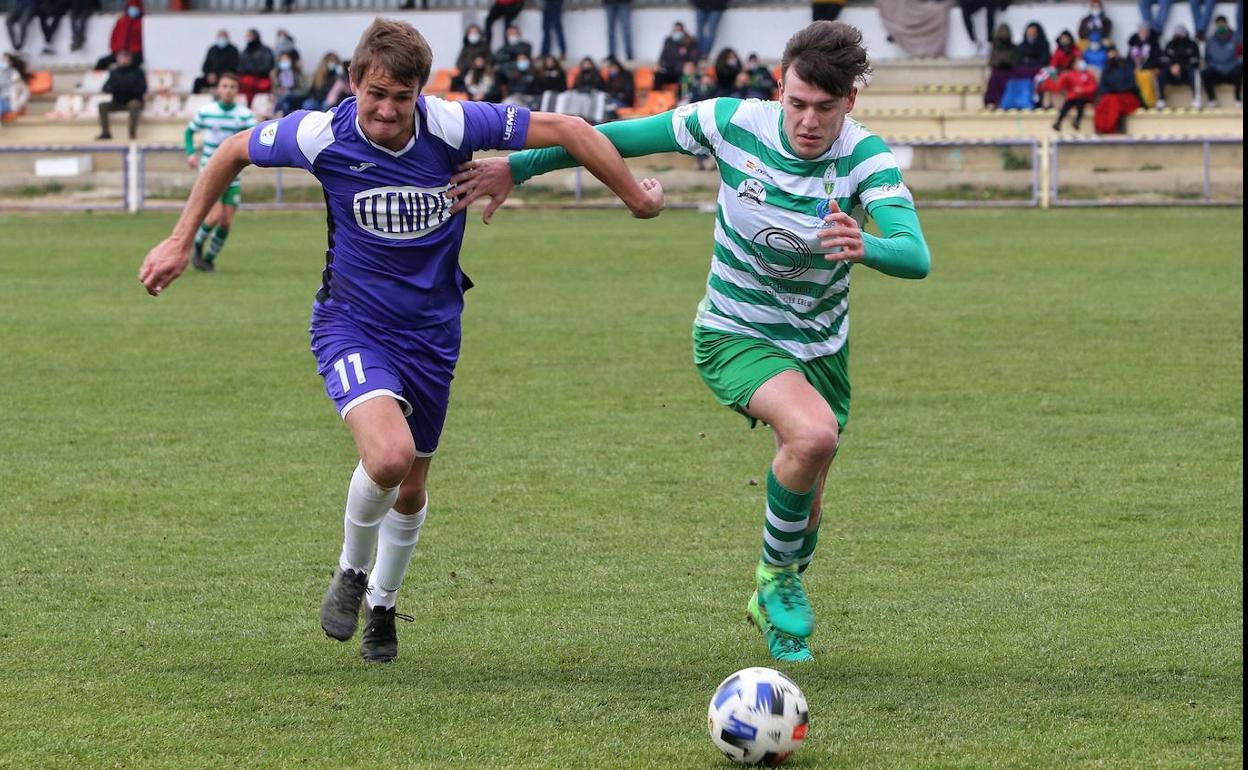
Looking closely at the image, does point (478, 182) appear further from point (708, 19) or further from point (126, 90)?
point (708, 19)

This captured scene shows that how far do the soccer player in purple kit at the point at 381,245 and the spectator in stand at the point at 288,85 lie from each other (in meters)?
25.7

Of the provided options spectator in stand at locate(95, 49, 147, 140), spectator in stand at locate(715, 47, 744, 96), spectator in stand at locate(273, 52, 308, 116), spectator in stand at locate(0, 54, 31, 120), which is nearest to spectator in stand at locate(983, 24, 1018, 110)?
spectator in stand at locate(715, 47, 744, 96)

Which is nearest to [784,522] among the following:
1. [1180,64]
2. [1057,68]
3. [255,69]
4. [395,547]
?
[395,547]

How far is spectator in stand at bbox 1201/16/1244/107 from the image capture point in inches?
1114

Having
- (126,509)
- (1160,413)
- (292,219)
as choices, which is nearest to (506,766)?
(126,509)

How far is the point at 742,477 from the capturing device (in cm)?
825

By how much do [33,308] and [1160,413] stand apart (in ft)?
30.2

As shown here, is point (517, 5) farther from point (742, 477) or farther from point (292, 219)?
point (742, 477)

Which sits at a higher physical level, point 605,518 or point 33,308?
point 605,518

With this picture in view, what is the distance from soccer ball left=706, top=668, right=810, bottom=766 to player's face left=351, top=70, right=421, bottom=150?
184 centimetres

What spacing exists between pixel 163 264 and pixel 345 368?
1.91 feet

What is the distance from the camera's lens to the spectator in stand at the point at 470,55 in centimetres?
3047

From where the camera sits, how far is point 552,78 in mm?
29969

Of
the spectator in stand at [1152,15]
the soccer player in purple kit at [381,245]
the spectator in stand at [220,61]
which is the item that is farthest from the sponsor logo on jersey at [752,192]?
the spectator in stand at [220,61]
